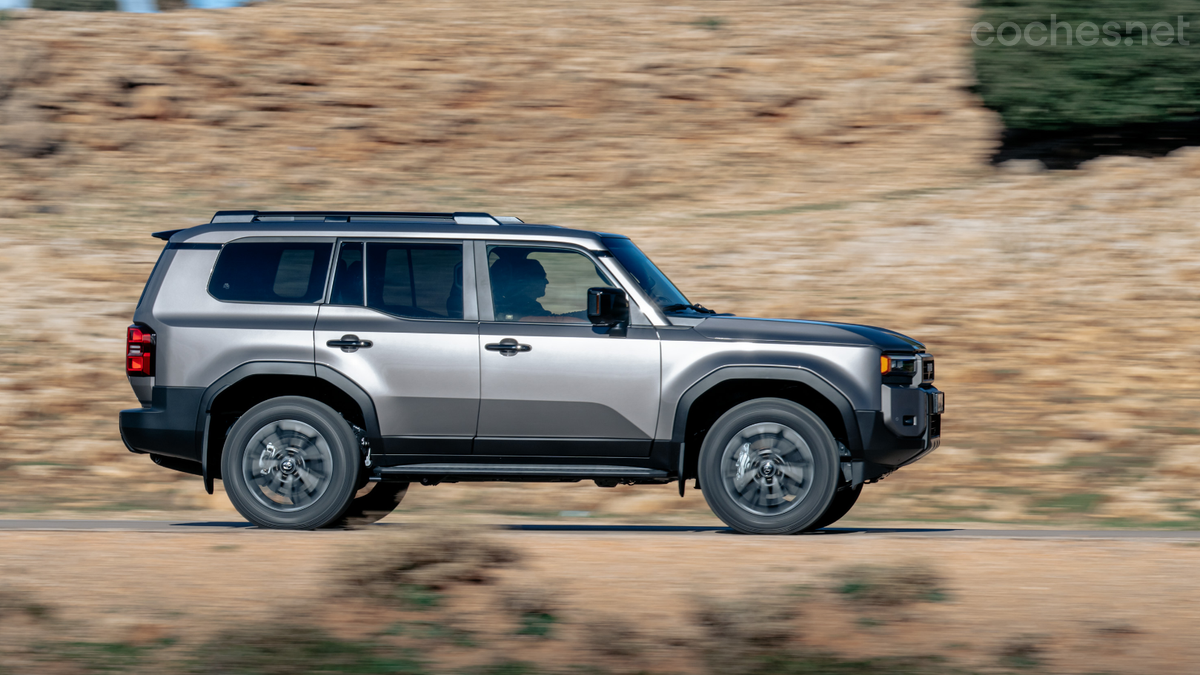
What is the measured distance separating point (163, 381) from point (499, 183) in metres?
12.6

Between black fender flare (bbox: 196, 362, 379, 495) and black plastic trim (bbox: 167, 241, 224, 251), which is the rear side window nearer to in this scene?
black plastic trim (bbox: 167, 241, 224, 251)

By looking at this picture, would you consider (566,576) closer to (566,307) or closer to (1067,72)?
(566,307)

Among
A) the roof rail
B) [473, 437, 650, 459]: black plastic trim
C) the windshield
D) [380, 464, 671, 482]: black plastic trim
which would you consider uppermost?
the roof rail

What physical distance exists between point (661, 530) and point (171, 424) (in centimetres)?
328

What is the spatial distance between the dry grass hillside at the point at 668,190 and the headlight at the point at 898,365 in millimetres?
3119

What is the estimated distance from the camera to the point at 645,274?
917cm

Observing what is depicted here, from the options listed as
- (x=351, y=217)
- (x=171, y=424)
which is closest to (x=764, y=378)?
(x=351, y=217)

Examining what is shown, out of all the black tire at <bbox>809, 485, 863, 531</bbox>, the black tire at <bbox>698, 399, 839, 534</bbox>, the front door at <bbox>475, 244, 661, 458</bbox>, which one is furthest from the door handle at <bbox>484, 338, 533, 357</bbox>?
the black tire at <bbox>809, 485, 863, 531</bbox>

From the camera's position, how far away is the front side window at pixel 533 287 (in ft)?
29.2

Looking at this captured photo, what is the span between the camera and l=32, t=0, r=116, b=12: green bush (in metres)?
29.3

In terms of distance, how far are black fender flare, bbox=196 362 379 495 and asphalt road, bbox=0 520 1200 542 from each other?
62 centimetres

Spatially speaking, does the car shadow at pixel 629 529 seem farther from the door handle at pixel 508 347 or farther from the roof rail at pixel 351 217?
the roof rail at pixel 351 217

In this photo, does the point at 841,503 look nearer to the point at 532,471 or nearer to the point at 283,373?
the point at 532,471

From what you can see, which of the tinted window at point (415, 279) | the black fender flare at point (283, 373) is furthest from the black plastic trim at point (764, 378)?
the black fender flare at point (283, 373)
